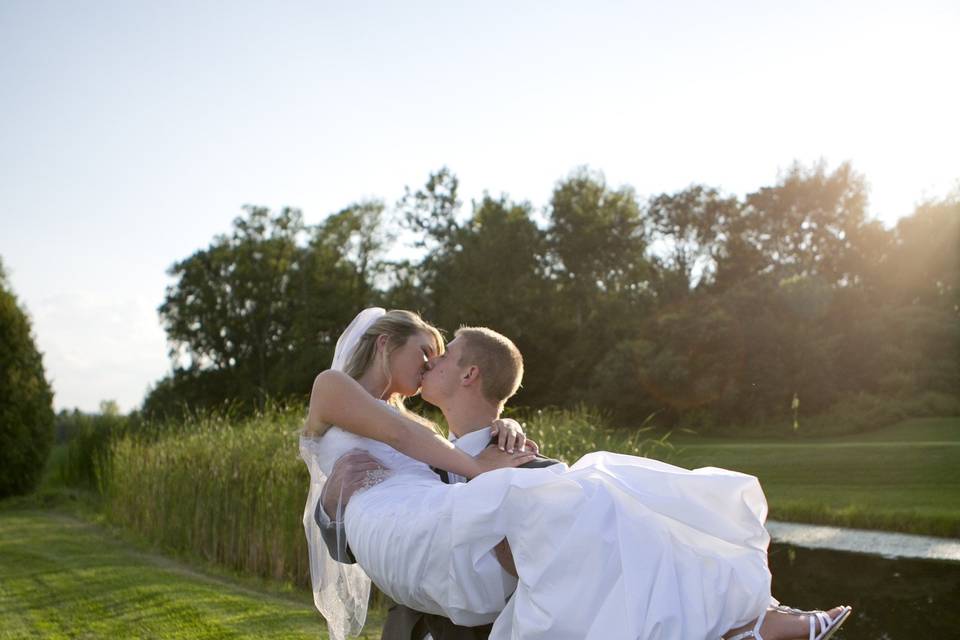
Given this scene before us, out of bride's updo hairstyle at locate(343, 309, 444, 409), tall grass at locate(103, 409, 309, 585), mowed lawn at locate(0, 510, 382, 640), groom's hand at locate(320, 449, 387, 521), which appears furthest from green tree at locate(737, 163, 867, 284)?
groom's hand at locate(320, 449, 387, 521)

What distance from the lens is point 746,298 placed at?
843 inches

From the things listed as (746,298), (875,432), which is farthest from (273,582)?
(746,298)

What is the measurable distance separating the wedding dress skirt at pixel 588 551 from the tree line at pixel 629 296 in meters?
14.8

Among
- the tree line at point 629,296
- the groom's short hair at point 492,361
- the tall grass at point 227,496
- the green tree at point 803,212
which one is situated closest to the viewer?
the groom's short hair at point 492,361

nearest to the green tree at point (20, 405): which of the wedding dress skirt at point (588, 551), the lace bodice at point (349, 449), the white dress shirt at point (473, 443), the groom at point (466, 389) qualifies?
the lace bodice at point (349, 449)

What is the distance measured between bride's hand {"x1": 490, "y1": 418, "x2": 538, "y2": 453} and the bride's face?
1.71ft

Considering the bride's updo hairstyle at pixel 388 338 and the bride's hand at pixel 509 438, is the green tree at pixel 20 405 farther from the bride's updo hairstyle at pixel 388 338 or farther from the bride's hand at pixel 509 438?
the bride's hand at pixel 509 438

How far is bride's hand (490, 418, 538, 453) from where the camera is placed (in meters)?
3.35

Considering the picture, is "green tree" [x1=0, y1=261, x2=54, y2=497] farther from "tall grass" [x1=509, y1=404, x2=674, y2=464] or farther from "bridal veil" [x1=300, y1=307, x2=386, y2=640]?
"bridal veil" [x1=300, y1=307, x2=386, y2=640]

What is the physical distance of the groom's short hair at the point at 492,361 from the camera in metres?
3.68

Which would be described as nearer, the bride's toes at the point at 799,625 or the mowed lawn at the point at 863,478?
the bride's toes at the point at 799,625

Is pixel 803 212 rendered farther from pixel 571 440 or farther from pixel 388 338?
pixel 388 338

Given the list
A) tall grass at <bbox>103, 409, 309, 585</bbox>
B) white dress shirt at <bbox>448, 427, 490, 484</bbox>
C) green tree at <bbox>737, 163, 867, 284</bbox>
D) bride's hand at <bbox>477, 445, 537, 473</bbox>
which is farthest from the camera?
green tree at <bbox>737, 163, 867, 284</bbox>

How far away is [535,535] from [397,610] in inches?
37.1
